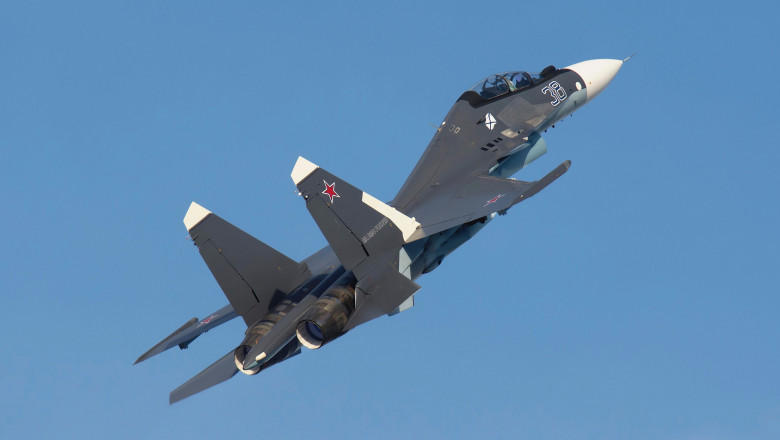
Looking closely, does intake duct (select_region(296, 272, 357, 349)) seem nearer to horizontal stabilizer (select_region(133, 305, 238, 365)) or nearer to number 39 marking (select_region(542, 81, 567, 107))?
horizontal stabilizer (select_region(133, 305, 238, 365))

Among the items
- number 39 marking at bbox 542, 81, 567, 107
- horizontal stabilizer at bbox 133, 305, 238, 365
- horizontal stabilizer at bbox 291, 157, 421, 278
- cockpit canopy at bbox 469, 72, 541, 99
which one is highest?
cockpit canopy at bbox 469, 72, 541, 99

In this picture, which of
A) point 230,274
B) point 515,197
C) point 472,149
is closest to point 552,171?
point 515,197

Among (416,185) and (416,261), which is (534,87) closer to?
(416,185)

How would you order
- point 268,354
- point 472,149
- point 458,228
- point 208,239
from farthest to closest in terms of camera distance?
point 472,149 → point 458,228 → point 208,239 → point 268,354

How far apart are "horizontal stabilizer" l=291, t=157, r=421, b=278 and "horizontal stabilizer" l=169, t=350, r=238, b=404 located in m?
3.12

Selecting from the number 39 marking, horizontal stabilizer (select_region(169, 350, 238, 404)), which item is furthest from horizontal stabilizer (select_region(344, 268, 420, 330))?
the number 39 marking

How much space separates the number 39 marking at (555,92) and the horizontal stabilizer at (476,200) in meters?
3.87

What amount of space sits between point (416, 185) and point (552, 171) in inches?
192

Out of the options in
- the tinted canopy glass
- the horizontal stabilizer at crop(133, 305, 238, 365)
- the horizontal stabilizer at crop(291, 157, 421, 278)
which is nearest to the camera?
the horizontal stabilizer at crop(291, 157, 421, 278)

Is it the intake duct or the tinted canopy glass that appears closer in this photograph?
the intake duct

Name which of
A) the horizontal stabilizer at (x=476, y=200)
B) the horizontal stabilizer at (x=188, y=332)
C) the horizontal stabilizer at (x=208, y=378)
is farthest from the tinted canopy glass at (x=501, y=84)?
the horizontal stabilizer at (x=208, y=378)

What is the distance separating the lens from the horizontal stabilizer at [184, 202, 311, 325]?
2412cm

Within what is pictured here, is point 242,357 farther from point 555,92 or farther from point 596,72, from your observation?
point 596,72

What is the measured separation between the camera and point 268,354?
22.5 meters
